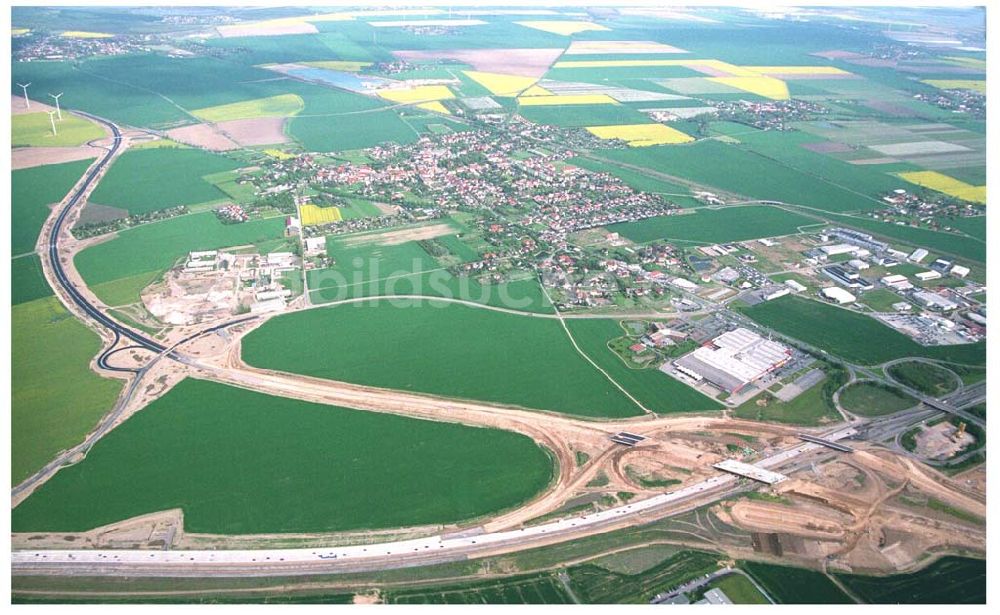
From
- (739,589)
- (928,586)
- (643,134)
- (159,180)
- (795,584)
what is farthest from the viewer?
(643,134)

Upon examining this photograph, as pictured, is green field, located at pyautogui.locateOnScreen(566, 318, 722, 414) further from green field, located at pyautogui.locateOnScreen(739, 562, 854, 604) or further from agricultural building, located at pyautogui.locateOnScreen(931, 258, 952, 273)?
agricultural building, located at pyautogui.locateOnScreen(931, 258, 952, 273)

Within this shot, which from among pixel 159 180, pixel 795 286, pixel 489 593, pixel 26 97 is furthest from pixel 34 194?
pixel 795 286

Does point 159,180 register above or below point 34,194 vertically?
A: above

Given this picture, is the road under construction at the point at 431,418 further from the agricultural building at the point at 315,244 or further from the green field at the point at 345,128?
the green field at the point at 345,128

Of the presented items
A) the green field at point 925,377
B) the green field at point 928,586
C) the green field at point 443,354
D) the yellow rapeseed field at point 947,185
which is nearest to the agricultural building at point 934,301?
the green field at point 925,377

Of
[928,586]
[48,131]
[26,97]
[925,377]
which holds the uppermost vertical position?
[26,97]

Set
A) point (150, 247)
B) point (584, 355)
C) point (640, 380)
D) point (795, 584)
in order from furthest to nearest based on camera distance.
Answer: point (150, 247) → point (584, 355) → point (640, 380) → point (795, 584)

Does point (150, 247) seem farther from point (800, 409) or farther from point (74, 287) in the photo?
point (800, 409)

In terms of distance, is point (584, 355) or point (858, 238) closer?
point (584, 355)
